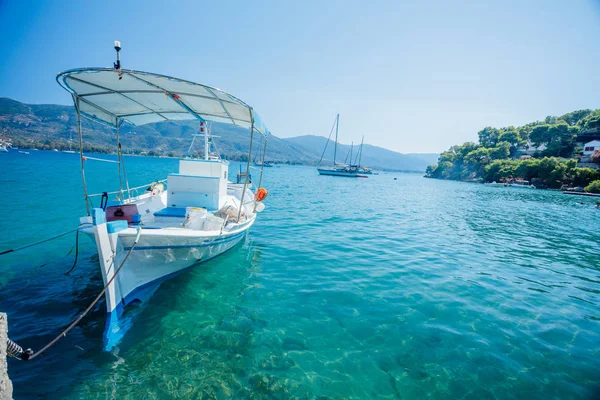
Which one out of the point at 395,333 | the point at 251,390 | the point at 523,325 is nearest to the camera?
the point at 251,390

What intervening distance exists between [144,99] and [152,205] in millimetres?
3648

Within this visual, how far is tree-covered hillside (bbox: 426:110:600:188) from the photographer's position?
204 feet

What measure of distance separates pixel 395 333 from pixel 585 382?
3.19 metres

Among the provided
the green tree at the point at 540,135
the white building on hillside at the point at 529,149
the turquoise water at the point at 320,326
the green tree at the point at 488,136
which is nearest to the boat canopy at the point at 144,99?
the turquoise water at the point at 320,326

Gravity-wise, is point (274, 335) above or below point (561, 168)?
below

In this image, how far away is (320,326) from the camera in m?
5.60

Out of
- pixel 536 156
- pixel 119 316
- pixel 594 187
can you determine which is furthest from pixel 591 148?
pixel 119 316

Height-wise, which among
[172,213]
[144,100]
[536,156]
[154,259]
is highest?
[536,156]

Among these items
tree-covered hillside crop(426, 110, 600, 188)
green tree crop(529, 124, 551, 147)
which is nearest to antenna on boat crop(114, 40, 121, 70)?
tree-covered hillside crop(426, 110, 600, 188)

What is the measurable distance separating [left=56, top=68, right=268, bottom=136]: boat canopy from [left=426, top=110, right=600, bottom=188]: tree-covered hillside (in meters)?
83.2

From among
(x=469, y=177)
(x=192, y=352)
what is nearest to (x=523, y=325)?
(x=192, y=352)

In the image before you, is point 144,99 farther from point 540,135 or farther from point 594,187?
point 540,135

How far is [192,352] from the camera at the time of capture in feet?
15.3

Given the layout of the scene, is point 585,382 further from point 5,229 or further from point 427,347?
point 5,229
